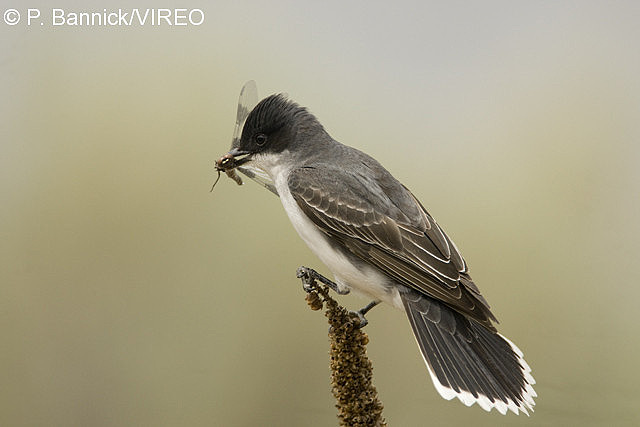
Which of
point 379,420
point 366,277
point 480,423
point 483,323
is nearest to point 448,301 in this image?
point 483,323

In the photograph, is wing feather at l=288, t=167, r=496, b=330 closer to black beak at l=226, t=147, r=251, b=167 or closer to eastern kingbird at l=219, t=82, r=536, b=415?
eastern kingbird at l=219, t=82, r=536, b=415

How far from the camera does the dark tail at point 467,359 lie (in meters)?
2.96

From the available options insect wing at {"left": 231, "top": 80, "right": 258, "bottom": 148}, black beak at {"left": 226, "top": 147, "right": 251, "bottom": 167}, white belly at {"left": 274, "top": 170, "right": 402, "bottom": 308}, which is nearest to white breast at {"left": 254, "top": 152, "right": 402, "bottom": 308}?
white belly at {"left": 274, "top": 170, "right": 402, "bottom": 308}

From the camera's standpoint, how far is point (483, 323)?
3.04 metres

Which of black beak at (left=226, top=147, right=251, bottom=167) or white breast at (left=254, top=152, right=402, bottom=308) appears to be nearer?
white breast at (left=254, top=152, right=402, bottom=308)

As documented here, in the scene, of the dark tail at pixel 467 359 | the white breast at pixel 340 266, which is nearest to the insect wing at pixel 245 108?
the white breast at pixel 340 266

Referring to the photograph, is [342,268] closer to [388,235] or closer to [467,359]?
[388,235]

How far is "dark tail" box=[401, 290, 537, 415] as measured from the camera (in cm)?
296

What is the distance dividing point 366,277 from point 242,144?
2.59 ft

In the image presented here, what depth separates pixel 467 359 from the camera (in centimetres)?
306

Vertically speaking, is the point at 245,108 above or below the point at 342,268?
above

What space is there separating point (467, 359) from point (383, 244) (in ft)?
1.76

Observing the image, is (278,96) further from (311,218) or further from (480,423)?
(480,423)

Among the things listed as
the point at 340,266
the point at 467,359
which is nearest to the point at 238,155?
the point at 340,266
